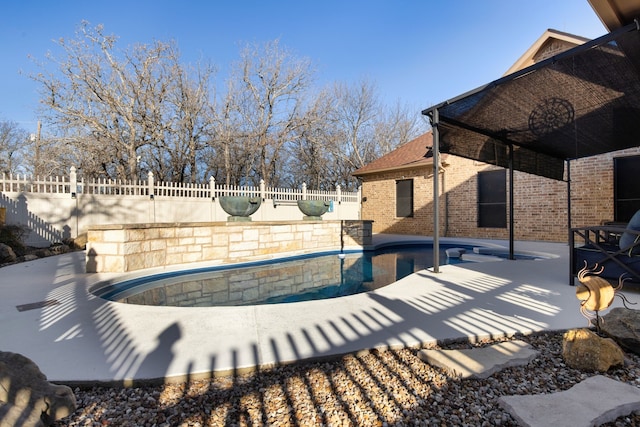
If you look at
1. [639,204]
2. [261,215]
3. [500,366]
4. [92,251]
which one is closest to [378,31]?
[261,215]

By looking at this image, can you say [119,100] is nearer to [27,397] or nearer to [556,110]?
[27,397]

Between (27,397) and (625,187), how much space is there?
1191 centimetres

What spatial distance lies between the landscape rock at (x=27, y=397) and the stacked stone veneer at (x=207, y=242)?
3.77 metres

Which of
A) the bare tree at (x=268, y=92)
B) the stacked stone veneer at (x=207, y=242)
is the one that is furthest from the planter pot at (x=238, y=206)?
the bare tree at (x=268, y=92)

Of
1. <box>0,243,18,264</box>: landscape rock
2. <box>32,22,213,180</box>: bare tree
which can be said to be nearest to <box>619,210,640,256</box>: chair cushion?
<box>0,243,18,264</box>: landscape rock

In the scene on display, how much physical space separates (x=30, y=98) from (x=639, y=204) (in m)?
20.0

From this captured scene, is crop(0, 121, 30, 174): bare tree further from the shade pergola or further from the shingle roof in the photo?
the shade pergola

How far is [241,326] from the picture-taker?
265 cm

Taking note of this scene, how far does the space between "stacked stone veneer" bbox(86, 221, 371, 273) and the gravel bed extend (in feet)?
12.4

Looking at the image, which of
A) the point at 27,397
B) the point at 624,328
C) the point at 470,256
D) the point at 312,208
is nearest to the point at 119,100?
the point at 312,208

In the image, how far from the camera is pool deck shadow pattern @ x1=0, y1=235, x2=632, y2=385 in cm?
199

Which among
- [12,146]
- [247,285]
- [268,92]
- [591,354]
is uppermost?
[268,92]

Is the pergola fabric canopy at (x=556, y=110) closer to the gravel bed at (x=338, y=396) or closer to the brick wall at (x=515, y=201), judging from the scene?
the brick wall at (x=515, y=201)

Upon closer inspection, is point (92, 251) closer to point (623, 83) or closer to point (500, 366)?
point (500, 366)
